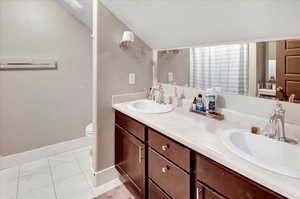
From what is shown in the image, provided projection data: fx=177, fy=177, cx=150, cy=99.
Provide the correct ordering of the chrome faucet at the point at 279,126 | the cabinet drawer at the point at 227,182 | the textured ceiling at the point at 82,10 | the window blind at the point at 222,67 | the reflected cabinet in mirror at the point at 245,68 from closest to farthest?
the cabinet drawer at the point at 227,182 → the chrome faucet at the point at 279,126 → the reflected cabinet in mirror at the point at 245,68 → the window blind at the point at 222,67 → the textured ceiling at the point at 82,10

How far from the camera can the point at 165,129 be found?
3.76ft

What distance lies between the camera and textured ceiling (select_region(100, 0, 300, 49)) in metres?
1.01

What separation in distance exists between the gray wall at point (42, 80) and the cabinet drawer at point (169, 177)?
5.56 feet

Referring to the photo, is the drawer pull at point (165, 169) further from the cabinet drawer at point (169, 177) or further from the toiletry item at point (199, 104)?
the toiletry item at point (199, 104)

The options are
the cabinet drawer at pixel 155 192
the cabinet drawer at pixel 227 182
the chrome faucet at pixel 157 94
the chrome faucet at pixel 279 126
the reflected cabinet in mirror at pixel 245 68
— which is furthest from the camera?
the chrome faucet at pixel 157 94

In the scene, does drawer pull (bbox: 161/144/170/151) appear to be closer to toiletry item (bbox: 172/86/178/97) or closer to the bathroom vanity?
the bathroom vanity

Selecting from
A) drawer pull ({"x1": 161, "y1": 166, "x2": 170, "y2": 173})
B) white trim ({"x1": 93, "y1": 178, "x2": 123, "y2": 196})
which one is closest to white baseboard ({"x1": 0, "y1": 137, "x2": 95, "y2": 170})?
white trim ({"x1": 93, "y1": 178, "x2": 123, "y2": 196})

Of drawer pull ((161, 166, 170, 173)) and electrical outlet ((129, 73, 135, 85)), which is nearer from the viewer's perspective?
drawer pull ((161, 166, 170, 173))

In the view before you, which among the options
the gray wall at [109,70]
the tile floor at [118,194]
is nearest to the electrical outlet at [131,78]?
the gray wall at [109,70]

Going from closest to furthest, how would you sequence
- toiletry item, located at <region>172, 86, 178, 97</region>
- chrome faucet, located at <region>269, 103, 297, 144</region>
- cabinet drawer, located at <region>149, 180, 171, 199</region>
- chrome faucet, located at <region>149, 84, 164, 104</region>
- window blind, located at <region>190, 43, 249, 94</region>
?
1. chrome faucet, located at <region>269, 103, 297, 144</region>
2. cabinet drawer, located at <region>149, 180, 171, 199</region>
3. window blind, located at <region>190, 43, 249, 94</region>
4. toiletry item, located at <region>172, 86, 178, 97</region>
5. chrome faucet, located at <region>149, 84, 164, 104</region>

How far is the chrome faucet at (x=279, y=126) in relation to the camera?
0.96 metres

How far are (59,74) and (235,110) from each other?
2.19 m

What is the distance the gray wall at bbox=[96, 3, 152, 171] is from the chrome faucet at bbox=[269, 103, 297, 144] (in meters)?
1.36

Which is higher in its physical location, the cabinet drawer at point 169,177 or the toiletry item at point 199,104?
the toiletry item at point 199,104
